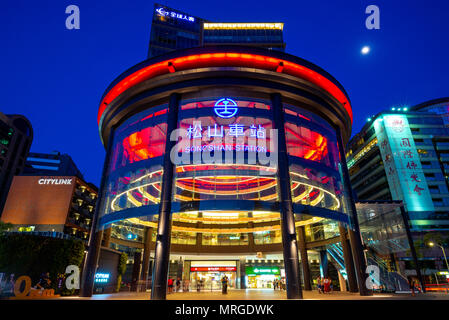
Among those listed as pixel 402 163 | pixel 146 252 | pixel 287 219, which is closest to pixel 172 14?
pixel 146 252

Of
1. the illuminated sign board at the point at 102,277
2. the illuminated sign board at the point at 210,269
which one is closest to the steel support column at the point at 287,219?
the illuminated sign board at the point at 102,277

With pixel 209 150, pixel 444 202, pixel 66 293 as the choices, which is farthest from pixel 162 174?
pixel 444 202

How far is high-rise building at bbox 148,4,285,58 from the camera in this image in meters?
53.1

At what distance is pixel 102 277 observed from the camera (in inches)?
1217

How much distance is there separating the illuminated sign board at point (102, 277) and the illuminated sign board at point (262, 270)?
21558 mm

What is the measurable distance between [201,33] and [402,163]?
6507 centimetres

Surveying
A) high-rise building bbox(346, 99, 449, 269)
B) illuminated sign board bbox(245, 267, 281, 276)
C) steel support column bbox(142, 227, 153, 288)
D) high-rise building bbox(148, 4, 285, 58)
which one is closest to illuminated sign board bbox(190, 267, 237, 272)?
illuminated sign board bbox(245, 267, 281, 276)

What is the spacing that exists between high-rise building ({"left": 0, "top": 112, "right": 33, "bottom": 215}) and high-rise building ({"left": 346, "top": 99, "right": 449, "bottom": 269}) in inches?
4558

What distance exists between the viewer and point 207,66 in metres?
26.8

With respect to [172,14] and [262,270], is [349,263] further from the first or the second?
[172,14]

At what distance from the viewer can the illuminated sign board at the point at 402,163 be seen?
72375mm

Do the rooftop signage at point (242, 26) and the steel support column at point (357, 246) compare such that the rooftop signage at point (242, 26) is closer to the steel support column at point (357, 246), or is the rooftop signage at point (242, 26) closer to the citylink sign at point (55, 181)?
the steel support column at point (357, 246)

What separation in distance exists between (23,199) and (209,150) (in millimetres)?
62298

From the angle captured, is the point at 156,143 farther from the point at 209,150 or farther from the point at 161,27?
the point at 161,27
